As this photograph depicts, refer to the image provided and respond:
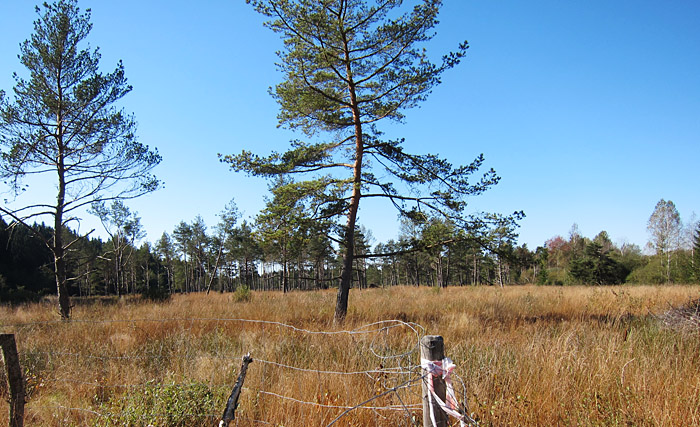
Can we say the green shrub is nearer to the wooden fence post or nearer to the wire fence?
the wire fence

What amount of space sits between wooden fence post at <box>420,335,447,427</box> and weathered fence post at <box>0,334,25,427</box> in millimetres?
3495

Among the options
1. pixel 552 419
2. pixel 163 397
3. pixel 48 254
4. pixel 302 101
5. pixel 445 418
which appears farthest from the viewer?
pixel 48 254

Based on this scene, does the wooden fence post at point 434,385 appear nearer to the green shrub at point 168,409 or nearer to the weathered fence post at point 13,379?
the green shrub at point 168,409

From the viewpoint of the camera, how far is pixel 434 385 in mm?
1988

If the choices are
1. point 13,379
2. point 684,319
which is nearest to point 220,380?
point 13,379

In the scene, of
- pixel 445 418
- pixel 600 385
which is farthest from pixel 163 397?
pixel 600 385

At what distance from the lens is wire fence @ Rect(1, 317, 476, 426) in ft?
10.6

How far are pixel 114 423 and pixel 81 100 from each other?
10688 mm

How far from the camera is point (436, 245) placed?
8.35m

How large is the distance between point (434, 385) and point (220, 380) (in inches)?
129

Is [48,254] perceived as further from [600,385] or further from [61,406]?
[600,385]

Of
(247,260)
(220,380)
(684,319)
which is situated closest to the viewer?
(220,380)

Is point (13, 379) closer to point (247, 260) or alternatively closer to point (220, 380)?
point (220, 380)

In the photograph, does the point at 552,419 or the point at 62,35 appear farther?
the point at 62,35
